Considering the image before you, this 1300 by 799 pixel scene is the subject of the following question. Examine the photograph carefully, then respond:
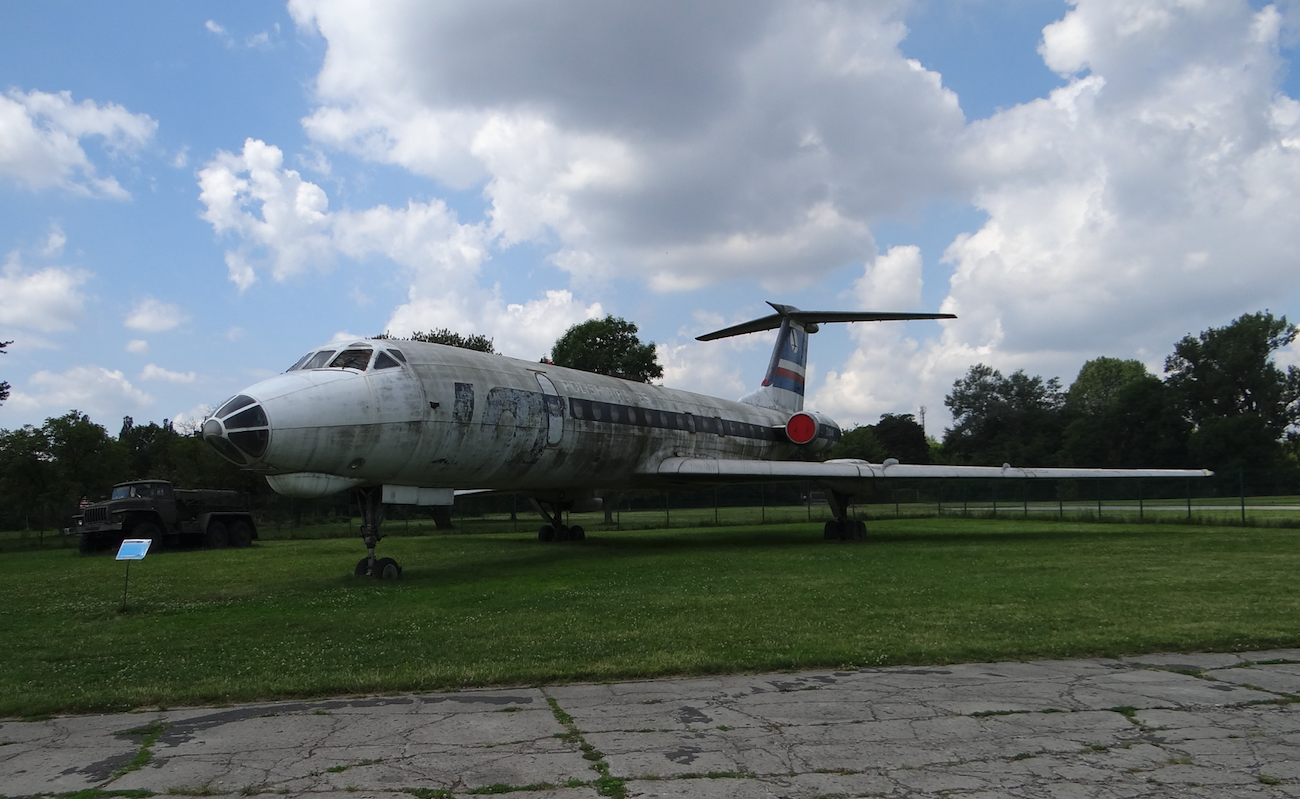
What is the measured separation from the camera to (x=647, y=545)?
1900 centimetres

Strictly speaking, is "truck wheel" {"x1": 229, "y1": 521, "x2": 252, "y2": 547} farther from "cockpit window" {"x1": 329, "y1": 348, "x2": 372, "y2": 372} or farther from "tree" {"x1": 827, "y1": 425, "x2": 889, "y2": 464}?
"tree" {"x1": 827, "y1": 425, "x2": 889, "y2": 464}

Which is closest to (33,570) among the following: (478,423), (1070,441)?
(478,423)

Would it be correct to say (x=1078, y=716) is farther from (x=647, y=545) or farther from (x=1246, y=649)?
(x=647, y=545)

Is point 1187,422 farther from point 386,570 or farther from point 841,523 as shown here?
point 386,570

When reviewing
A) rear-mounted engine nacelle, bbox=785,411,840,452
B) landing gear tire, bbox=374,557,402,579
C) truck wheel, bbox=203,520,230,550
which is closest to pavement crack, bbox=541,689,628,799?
landing gear tire, bbox=374,557,402,579

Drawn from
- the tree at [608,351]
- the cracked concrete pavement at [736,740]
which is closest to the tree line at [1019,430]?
the tree at [608,351]

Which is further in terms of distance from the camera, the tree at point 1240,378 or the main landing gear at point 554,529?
the tree at point 1240,378

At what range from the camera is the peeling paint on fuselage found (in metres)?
11.2

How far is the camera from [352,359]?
1238cm

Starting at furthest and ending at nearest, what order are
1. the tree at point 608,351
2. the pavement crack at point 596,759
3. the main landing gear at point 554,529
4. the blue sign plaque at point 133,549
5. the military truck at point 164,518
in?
1. the tree at point 608,351
2. the military truck at point 164,518
3. the main landing gear at point 554,529
4. the blue sign plaque at point 133,549
5. the pavement crack at point 596,759

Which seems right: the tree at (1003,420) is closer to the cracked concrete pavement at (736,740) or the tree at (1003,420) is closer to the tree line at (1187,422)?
the tree line at (1187,422)

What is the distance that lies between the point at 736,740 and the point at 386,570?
29.8 ft

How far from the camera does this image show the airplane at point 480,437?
11141mm

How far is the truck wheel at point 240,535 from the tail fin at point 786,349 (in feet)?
50.2
